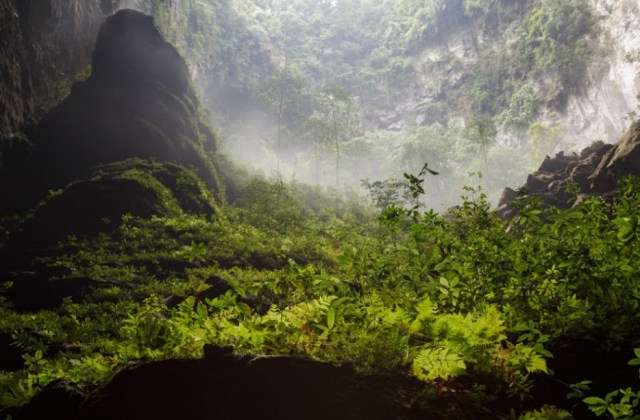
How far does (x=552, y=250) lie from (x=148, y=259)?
34.9 feet

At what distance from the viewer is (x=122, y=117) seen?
19.9m

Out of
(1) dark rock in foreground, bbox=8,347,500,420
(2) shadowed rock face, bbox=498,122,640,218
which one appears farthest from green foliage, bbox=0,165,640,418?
(2) shadowed rock face, bbox=498,122,640,218

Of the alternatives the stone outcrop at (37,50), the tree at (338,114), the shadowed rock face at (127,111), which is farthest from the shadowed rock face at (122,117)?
the tree at (338,114)

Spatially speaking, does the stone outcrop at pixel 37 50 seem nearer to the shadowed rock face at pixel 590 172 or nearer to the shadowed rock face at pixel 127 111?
the shadowed rock face at pixel 127 111

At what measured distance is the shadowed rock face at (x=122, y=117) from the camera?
1755 centimetres

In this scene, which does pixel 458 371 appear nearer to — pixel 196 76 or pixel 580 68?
pixel 196 76

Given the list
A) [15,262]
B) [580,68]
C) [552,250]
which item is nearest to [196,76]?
[15,262]

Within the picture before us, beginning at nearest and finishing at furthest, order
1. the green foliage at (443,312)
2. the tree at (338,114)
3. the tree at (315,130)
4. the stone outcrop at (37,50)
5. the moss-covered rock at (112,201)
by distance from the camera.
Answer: the green foliage at (443,312) → the moss-covered rock at (112,201) → the stone outcrop at (37,50) → the tree at (315,130) → the tree at (338,114)

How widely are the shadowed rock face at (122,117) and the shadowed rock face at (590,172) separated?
16.8 metres

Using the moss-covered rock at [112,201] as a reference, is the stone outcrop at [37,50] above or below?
above

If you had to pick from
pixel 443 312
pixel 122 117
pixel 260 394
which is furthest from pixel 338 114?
pixel 260 394

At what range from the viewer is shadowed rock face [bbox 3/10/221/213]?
1755 cm

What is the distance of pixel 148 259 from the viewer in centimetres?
1141

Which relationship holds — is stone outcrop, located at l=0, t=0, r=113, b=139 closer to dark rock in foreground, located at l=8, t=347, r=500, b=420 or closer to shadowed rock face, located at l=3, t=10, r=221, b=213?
shadowed rock face, located at l=3, t=10, r=221, b=213
